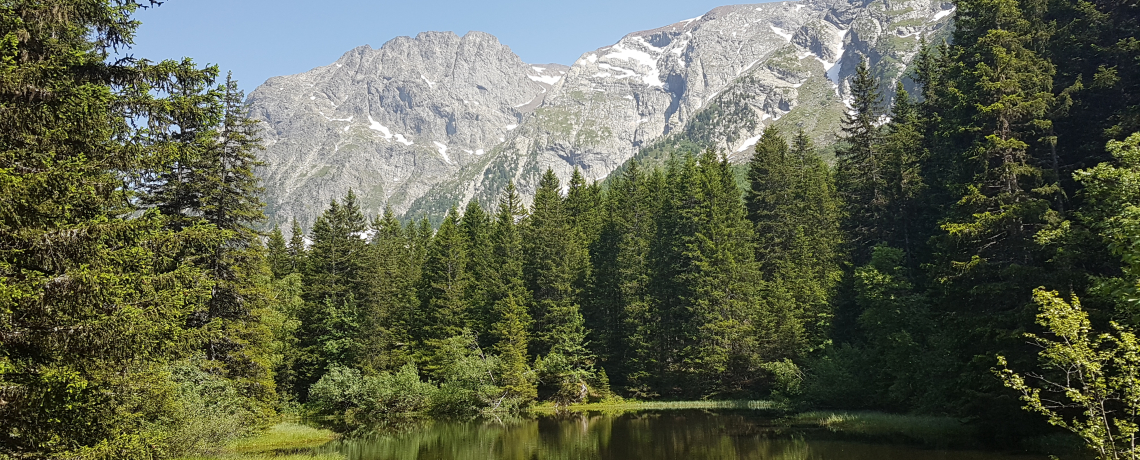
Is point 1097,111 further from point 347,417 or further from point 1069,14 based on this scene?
point 347,417

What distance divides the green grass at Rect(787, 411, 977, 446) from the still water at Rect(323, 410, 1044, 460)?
141 centimetres

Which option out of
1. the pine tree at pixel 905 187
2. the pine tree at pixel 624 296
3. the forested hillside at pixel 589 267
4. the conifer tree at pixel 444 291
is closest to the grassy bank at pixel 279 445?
the forested hillside at pixel 589 267

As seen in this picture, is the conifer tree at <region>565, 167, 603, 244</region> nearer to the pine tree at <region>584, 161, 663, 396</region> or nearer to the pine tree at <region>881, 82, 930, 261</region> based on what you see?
the pine tree at <region>584, 161, 663, 396</region>

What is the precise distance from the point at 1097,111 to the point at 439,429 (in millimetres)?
33749

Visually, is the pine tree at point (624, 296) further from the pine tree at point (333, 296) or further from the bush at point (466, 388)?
the pine tree at point (333, 296)

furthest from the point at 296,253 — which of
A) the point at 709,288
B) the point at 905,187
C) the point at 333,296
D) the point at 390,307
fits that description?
the point at 905,187

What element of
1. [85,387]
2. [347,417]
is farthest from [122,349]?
[347,417]

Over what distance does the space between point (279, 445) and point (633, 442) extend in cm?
1517

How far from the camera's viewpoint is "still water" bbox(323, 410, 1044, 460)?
75.0 feet

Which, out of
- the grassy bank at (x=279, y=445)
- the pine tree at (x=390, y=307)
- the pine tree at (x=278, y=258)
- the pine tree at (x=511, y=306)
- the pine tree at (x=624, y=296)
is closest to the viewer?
the grassy bank at (x=279, y=445)

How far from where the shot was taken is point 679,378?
166 ft

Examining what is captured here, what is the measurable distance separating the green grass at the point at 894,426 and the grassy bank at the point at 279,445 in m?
21.2

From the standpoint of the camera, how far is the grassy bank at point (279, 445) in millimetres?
22575

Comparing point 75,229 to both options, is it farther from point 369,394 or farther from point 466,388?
point 466,388
